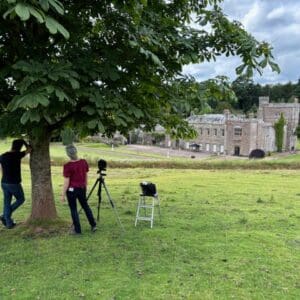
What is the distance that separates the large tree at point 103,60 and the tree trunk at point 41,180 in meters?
0.02

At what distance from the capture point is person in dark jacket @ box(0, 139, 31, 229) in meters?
10.1

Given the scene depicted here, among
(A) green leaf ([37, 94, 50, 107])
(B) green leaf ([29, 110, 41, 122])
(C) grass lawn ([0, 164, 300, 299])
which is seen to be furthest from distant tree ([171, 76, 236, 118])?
(A) green leaf ([37, 94, 50, 107])

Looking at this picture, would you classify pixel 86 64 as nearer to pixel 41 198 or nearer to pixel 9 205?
pixel 41 198

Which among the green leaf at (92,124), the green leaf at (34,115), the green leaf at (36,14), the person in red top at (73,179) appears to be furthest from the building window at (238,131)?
the green leaf at (36,14)

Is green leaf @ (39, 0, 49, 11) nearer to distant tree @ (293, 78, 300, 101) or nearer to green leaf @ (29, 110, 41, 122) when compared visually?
green leaf @ (29, 110, 41, 122)

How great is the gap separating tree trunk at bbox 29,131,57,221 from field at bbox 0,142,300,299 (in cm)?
40

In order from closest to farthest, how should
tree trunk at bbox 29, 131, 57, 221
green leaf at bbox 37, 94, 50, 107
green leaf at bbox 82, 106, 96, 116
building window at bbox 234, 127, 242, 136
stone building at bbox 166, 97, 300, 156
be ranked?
green leaf at bbox 37, 94, 50, 107 → green leaf at bbox 82, 106, 96, 116 → tree trunk at bbox 29, 131, 57, 221 → stone building at bbox 166, 97, 300, 156 → building window at bbox 234, 127, 242, 136

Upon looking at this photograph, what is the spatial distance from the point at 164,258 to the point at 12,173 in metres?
4.41

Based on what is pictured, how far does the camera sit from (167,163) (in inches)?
1389

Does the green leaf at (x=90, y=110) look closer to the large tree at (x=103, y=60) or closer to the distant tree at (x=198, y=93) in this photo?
the large tree at (x=103, y=60)

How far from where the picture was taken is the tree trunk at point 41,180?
9.97m

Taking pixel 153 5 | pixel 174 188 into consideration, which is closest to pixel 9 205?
pixel 153 5

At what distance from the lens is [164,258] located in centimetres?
796

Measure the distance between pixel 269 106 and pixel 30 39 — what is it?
83865 millimetres
